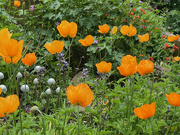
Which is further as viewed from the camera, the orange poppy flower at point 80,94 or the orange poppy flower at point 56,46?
the orange poppy flower at point 56,46

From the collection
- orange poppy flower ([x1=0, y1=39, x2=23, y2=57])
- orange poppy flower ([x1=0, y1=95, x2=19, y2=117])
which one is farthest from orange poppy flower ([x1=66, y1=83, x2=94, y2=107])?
orange poppy flower ([x1=0, y1=39, x2=23, y2=57])

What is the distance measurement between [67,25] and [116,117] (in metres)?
0.72

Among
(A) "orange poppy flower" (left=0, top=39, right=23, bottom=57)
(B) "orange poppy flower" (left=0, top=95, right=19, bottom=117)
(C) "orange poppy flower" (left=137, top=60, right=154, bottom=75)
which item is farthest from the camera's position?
(C) "orange poppy flower" (left=137, top=60, right=154, bottom=75)

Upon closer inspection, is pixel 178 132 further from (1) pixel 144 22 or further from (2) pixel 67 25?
(1) pixel 144 22

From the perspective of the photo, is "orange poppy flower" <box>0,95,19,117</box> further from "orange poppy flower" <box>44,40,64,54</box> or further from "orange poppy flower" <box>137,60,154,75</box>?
"orange poppy flower" <box>137,60,154,75</box>

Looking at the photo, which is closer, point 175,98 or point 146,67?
point 175,98

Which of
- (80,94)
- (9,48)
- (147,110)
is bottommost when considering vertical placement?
(147,110)

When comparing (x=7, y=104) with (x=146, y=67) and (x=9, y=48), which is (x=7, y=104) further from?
(x=146, y=67)

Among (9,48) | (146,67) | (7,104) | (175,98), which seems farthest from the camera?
(146,67)

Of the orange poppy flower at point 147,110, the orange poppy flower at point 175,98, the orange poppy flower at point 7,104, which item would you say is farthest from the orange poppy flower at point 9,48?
the orange poppy flower at point 175,98

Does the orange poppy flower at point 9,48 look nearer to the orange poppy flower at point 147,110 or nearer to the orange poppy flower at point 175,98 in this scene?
the orange poppy flower at point 147,110

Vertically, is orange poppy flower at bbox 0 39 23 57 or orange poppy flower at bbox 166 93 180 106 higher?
orange poppy flower at bbox 0 39 23 57

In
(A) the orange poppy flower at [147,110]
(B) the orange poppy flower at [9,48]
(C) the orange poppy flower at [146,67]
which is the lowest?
(A) the orange poppy flower at [147,110]

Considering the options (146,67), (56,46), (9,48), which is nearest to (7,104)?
(9,48)
